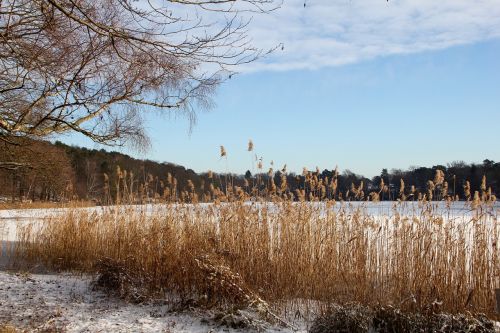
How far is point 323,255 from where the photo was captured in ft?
14.4

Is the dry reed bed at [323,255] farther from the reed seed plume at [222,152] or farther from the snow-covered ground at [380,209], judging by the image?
the reed seed plume at [222,152]

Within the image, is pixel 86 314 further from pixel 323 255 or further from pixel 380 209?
pixel 380 209

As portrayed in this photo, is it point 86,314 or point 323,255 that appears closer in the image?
point 86,314

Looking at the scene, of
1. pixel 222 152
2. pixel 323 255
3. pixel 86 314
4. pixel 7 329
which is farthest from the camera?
Result: pixel 222 152

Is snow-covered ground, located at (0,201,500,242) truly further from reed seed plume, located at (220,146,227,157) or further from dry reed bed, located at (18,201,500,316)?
reed seed plume, located at (220,146,227,157)

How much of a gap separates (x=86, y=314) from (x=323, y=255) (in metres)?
2.10

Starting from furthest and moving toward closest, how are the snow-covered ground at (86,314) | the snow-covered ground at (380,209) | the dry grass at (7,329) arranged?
the snow-covered ground at (380,209), the snow-covered ground at (86,314), the dry grass at (7,329)

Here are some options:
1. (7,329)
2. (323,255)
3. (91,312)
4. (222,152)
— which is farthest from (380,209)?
(7,329)

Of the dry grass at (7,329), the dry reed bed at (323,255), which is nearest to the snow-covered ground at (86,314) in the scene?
the dry grass at (7,329)

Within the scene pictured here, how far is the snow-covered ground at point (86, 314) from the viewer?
369 cm

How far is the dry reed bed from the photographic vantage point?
3900mm

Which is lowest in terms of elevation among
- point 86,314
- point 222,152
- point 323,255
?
point 86,314

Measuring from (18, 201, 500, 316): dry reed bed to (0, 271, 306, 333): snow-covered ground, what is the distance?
0.34 m

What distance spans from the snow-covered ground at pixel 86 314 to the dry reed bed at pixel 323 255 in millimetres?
342
